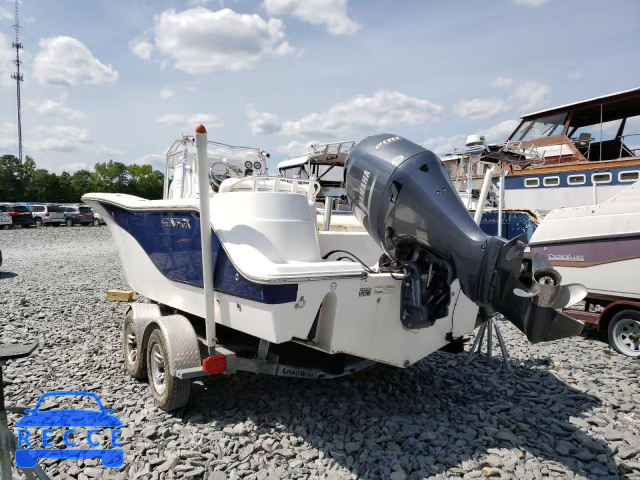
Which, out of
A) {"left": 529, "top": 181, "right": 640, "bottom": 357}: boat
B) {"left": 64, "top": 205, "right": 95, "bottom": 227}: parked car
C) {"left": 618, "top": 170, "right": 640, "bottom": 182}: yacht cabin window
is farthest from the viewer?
{"left": 64, "top": 205, "right": 95, "bottom": 227}: parked car

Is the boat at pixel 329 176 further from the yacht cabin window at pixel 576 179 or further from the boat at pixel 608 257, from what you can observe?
the yacht cabin window at pixel 576 179

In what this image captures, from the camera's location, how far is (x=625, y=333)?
570 centimetres

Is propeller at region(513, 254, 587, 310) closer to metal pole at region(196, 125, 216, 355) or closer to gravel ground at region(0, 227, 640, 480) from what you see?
gravel ground at region(0, 227, 640, 480)

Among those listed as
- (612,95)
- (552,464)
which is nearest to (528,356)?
(552,464)

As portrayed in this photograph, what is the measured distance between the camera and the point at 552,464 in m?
3.19

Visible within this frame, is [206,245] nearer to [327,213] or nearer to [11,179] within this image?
[327,213]

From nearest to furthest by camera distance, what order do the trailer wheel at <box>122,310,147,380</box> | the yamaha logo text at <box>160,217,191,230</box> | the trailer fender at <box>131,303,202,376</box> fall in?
the trailer fender at <box>131,303,202,376</box> < the yamaha logo text at <box>160,217,191,230</box> < the trailer wheel at <box>122,310,147,380</box>

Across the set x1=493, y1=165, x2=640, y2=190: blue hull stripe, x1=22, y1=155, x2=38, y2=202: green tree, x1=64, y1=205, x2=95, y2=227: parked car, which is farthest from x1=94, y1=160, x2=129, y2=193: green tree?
x1=493, y1=165, x2=640, y2=190: blue hull stripe

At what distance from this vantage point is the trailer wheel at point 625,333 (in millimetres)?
5555

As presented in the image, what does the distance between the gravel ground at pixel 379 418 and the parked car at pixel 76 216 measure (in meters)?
31.7

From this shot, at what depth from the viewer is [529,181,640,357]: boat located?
217 inches

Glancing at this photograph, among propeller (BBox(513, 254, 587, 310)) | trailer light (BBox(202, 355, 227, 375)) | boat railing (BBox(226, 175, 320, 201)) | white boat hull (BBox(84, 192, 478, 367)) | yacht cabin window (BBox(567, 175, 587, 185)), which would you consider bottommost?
trailer light (BBox(202, 355, 227, 375))

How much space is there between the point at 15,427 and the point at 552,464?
3902 millimetres

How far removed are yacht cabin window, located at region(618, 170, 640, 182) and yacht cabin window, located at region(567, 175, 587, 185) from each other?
901mm
